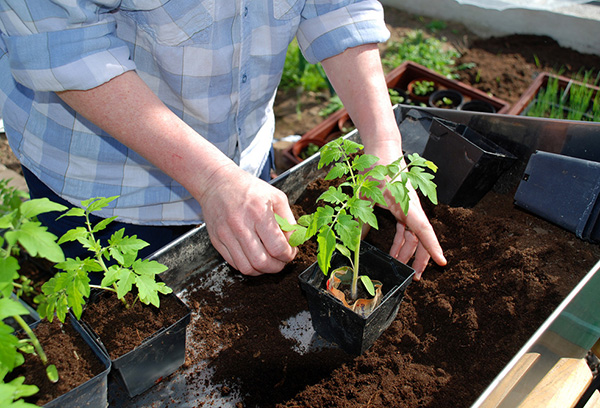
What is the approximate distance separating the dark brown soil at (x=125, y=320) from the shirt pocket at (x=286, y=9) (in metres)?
0.95

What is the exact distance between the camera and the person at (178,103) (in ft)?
3.96

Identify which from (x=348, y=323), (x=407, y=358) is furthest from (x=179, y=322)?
(x=407, y=358)

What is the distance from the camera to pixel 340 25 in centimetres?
162

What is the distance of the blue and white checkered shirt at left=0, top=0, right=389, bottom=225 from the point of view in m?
1.18

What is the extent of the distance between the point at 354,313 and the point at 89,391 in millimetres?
689

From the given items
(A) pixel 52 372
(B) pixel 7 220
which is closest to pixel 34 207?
(B) pixel 7 220

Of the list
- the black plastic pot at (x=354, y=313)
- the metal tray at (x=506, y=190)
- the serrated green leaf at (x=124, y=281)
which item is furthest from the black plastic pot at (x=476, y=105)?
the serrated green leaf at (x=124, y=281)

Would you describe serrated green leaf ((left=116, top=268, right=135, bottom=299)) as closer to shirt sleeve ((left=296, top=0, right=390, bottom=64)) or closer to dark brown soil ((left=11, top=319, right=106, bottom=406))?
dark brown soil ((left=11, top=319, right=106, bottom=406))

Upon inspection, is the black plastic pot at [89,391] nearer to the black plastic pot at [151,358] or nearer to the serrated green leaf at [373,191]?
the black plastic pot at [151,358]

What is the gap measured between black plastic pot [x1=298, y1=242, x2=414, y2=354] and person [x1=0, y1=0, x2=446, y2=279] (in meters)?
0.14

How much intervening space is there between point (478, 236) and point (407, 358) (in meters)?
A: 0.56

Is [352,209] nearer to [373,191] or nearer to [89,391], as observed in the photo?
[373,191]

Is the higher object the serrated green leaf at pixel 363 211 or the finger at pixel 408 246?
the serrated green leaf at pixel 363 211

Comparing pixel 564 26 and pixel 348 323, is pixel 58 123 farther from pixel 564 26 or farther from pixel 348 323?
pixel 564 26
